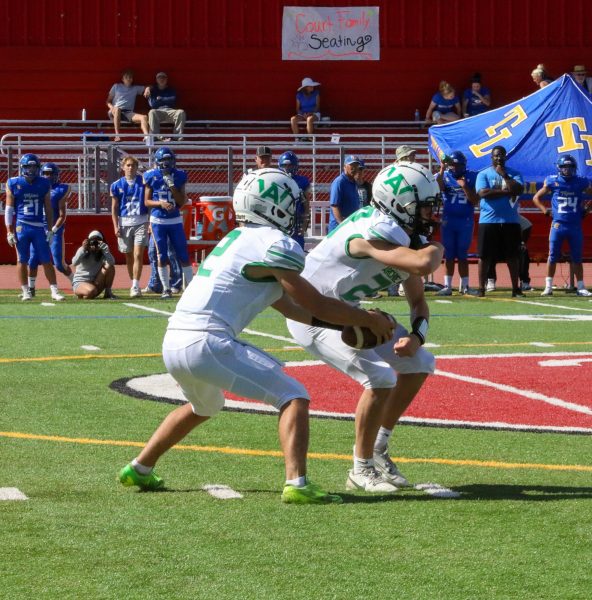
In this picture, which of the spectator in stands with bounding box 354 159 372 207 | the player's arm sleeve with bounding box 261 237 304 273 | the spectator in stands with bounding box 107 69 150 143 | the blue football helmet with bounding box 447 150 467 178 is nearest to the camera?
the player's arm sleeve with bounding box 261 237 304 273

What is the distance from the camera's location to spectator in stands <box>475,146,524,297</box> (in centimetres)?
1934

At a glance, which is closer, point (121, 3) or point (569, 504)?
point (569, 504)

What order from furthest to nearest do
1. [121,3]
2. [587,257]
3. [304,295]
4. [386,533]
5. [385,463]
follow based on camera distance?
[121,3]
[587,257]
[385,463]
[304,295]
[386,533]

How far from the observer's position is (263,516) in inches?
247

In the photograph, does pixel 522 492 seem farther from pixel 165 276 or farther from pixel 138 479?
pixel 165 276

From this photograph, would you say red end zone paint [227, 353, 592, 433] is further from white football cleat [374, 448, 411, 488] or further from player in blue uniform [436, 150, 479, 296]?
player in blue uniform [436, 150, 479, 296]

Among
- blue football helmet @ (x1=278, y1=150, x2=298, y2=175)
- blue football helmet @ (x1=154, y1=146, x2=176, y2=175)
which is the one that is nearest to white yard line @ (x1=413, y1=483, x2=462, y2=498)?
blue football helmet @ (x1=278, y1=150, x2=298, y2=175)

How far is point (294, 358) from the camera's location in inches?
496

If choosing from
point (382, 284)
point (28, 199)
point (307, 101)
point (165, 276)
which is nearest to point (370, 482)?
point (382, 284)

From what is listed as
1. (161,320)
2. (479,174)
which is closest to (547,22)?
(479,174)

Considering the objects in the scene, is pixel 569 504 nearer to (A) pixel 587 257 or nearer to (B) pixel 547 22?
(A) pixel 587 257

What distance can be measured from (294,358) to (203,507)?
20.2 ft

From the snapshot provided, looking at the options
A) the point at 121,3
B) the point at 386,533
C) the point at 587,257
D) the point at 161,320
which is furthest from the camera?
the point at 121,3

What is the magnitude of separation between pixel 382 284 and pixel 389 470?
98 cm
